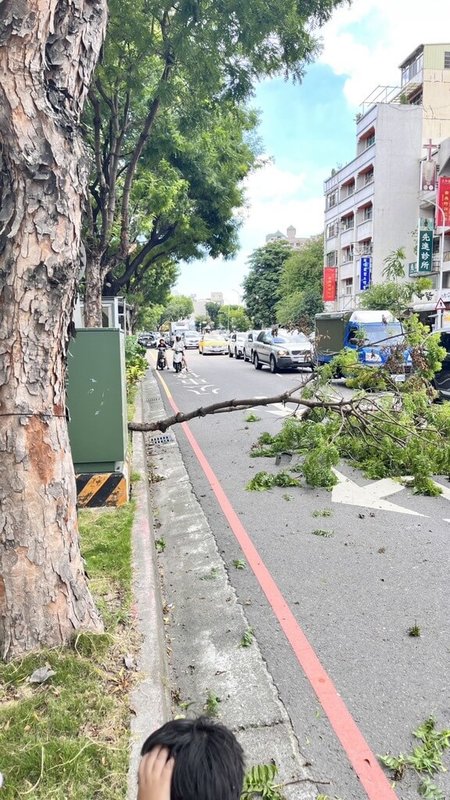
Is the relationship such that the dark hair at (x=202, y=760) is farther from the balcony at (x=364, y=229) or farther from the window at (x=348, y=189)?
the window at (x=348, y=189)

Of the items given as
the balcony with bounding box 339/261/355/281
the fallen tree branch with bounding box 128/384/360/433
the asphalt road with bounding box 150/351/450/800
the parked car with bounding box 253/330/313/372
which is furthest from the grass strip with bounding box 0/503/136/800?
the balcony with bounding box 339/261/355/281

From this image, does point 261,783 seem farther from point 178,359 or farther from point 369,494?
point 178,359

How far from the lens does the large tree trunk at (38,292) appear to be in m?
2.68

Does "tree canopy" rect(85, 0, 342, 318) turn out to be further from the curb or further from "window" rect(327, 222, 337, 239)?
"window" rect(327, 222, 337, 239)

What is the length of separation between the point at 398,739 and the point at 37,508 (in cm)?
206

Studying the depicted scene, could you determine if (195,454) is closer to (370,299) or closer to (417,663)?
(417,663)

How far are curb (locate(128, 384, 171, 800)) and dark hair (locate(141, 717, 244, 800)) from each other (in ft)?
3.29

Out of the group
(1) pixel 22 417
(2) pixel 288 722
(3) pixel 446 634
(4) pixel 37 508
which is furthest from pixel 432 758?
(1) pixel 22 417

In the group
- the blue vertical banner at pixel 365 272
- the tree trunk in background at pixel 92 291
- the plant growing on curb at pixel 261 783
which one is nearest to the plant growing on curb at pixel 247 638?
the plant growing on curb at pixel 261 783

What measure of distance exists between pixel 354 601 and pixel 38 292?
294cm

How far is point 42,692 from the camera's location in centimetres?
272

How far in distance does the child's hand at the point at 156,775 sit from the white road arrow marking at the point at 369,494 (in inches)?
195

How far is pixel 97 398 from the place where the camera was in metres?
5.49

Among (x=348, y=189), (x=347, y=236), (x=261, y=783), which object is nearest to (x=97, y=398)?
(x=261, y=783)
